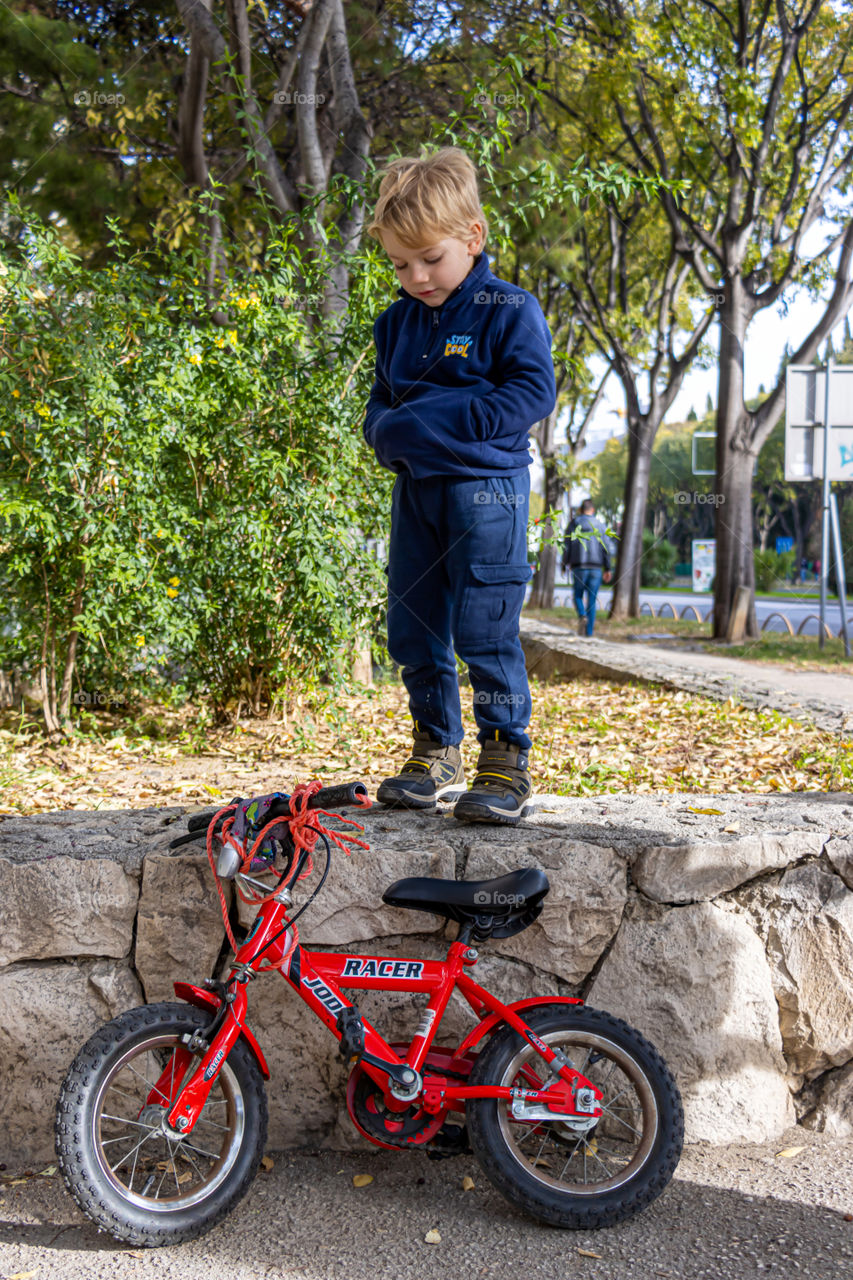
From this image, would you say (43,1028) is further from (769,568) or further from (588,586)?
(769,568)

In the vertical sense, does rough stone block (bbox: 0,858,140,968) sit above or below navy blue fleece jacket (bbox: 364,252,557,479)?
below

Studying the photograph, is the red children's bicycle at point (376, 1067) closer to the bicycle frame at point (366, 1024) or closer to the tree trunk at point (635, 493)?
the bicycle frame at point (366, 1024)

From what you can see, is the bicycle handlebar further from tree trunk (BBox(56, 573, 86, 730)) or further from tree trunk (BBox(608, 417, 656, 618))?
tree trunk (BBox(608, 417, 656, 618))

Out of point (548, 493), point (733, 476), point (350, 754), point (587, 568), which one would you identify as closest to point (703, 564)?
point (548, 493)

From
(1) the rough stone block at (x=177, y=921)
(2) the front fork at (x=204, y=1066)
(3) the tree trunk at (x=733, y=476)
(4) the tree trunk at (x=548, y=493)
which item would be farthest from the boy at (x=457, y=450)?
(4) the tree trunk at (x=548, y=493)

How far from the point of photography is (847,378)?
1220 centimetres

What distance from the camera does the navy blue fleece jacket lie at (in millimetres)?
2748

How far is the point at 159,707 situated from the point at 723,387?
10.0m

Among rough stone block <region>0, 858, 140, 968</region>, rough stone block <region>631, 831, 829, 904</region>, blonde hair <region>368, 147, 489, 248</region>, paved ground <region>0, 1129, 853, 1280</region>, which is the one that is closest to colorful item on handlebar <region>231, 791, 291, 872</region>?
rough stone block <region>0, 858, 140, 968</region>

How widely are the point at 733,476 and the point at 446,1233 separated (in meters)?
12.4

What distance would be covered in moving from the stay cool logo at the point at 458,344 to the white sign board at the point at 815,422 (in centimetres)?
1025

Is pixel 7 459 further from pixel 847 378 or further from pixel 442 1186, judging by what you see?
pixel 847 378

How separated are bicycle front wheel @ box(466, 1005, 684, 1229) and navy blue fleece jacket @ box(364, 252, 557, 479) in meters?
1.44

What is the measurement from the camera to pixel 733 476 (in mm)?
13609
